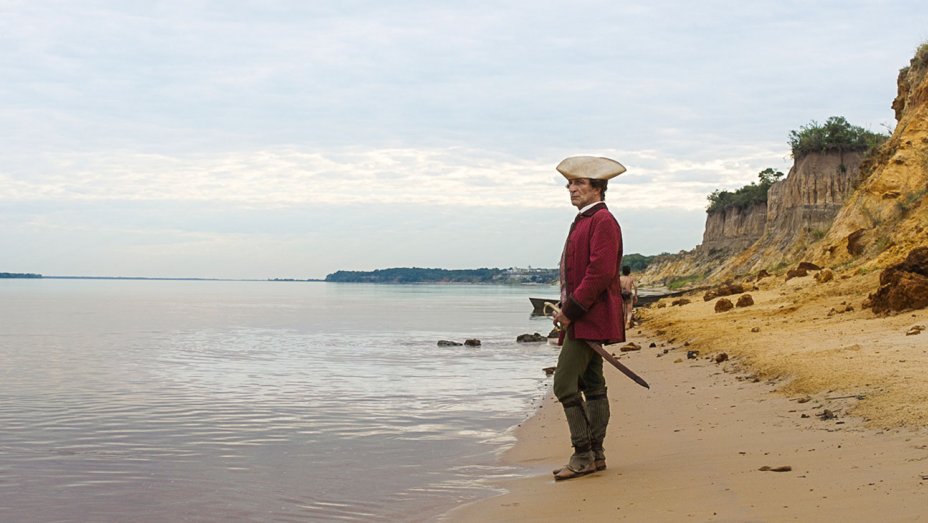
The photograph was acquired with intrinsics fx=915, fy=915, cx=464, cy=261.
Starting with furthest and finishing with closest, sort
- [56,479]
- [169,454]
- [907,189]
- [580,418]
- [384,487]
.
Result: [907,189], [169,454], [56,479], [384,487], [580,418]

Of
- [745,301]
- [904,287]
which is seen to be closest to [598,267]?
[904,287]

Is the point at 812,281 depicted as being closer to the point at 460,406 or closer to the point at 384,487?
the point at 460,406

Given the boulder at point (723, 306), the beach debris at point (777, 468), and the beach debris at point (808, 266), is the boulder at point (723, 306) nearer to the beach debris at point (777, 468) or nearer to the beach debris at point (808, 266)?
the beach debris at point (808, 266)

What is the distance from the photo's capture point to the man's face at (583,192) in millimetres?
6492

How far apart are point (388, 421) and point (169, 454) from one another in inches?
115

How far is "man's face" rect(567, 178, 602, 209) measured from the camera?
649 centimetres

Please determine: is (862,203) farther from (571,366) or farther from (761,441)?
(571,366)

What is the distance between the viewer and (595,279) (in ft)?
20.3

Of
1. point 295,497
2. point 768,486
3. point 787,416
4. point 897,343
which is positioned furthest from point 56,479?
point 897,343

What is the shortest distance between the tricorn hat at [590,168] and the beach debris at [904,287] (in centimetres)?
875

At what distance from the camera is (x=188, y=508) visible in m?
6.42

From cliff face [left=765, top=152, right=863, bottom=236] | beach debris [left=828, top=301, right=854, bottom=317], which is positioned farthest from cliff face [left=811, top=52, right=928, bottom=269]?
cliff face [left=765, top=152, right=863, bottom=236]

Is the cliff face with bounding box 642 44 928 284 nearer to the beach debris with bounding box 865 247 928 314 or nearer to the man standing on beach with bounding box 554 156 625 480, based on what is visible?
the beach debris with bounding box 865 247 928 314

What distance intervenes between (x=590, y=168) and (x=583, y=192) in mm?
176
